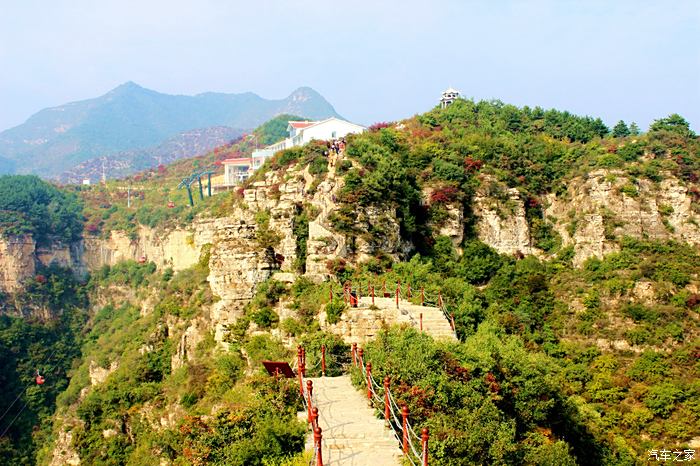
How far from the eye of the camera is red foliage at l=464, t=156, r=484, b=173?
37.7 m

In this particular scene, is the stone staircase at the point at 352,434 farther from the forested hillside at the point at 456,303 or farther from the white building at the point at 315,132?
the white building at the point at 315,132

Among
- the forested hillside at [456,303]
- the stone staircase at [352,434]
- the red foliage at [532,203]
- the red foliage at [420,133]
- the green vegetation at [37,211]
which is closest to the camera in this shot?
the stone staircase at [352,434]

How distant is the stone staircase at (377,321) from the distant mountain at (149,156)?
101797 mm

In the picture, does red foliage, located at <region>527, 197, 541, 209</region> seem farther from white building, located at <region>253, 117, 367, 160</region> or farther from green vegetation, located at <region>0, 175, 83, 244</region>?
green vegetation, located at <region>0, 175, 83, 244</region>

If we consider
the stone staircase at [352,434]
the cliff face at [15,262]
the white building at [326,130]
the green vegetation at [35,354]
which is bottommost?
the green vegetation at [35,354]

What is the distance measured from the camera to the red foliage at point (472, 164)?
37.7m

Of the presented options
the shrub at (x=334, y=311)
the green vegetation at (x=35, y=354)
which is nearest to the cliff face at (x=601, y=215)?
the shrub at (x=334, y=311)

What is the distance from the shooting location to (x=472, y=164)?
3769 centimetres

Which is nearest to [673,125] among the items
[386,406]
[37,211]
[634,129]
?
[634,129]

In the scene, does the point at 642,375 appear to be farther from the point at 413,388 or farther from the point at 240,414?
the point at 240,414

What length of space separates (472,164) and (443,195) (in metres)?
3.91

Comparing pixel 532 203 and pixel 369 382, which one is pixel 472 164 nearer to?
pixel 532 203

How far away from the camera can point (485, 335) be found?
2272 centimetres

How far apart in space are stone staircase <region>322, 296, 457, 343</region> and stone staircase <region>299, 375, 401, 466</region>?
535 centimetres
